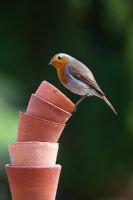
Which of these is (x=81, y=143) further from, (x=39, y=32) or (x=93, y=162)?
(x=39, y=32)

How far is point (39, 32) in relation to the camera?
10.6m

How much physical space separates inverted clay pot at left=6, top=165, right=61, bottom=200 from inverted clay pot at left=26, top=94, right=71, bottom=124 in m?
0.20

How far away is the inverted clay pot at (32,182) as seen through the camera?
9.48 ft

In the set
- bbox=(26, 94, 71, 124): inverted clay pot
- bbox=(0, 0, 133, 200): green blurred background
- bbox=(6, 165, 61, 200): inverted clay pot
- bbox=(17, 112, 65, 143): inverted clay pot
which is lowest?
bbox=(0, 0, 133, 200): green blurred background

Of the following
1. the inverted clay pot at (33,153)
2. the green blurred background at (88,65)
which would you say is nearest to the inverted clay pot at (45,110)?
the inverted clay pot at (33,153)

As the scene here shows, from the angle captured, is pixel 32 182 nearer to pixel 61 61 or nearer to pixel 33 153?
pixel 33 153

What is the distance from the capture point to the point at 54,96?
301 cm

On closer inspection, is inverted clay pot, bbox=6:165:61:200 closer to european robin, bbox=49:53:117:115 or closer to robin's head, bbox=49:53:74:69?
european robin, bbox=49:53:117:115

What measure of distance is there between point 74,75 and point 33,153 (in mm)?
1506

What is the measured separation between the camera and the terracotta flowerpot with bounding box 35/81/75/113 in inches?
118

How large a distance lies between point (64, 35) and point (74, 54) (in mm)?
373

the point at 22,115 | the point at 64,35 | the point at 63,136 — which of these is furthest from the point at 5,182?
the point at 22,115

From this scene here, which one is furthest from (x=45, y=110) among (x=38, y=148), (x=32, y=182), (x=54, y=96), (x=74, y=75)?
(x=74, y=75)

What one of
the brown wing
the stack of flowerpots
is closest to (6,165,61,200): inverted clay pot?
the stack of flowerpots
